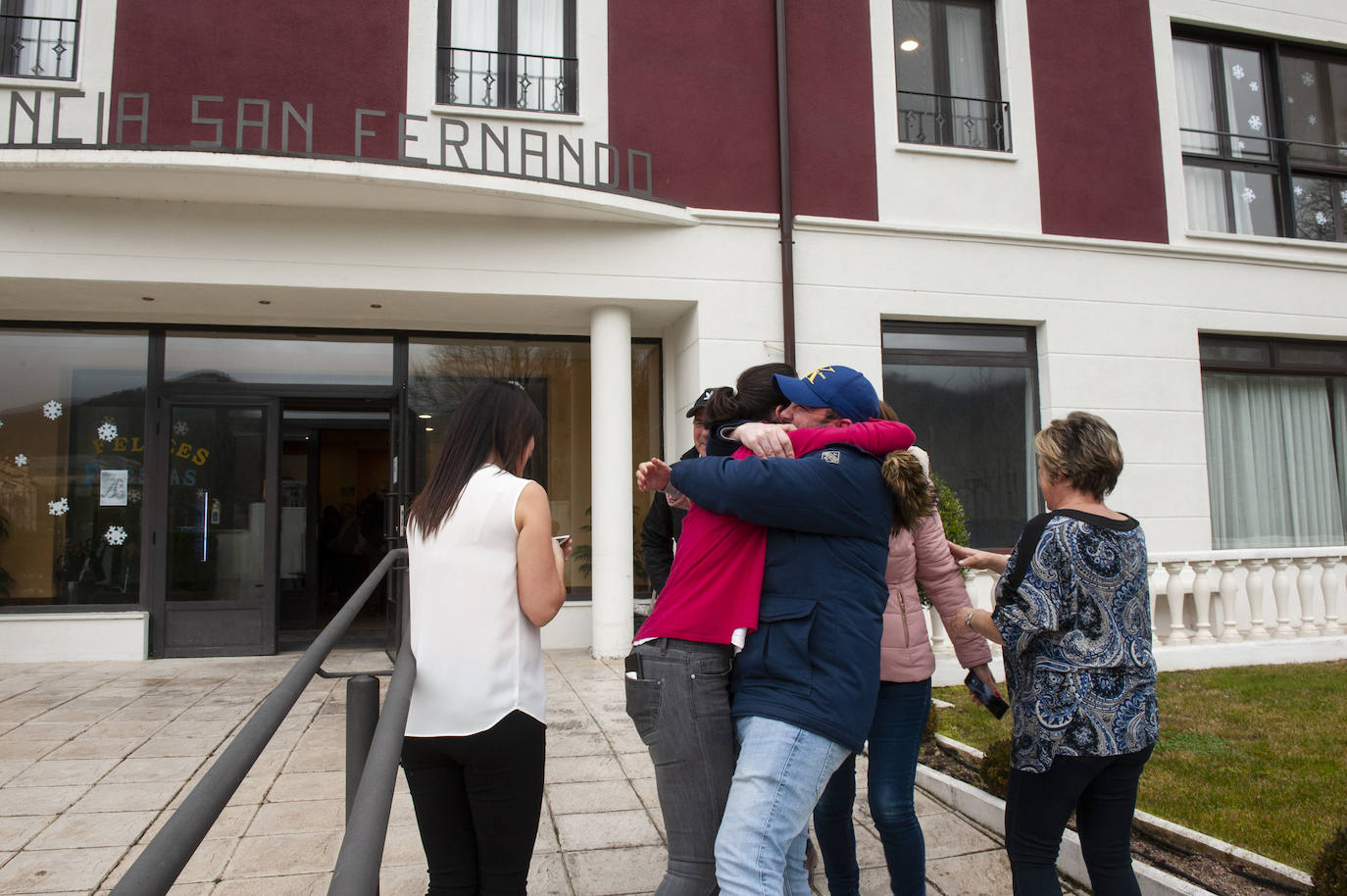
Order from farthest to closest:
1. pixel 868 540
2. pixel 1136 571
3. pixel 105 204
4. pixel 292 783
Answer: pixel 105 204 < pixel 292 783 < pixel 1136 571 < pixel 868 540

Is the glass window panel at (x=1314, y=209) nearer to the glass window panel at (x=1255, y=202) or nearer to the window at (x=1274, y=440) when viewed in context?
the glass window panel at (x=1255, y=202)

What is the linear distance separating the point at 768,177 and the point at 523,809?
274 inches

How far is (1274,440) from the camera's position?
30.3 ft

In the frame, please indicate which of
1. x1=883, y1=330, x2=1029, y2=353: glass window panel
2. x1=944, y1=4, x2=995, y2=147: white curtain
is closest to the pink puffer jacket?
x1=883, y1=330, x2=1029, y2=353: glass window panel

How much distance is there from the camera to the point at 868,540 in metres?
1.96

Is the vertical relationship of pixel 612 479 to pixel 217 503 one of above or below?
above

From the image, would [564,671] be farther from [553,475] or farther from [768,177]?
[768,177]

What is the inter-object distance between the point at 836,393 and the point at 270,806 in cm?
337

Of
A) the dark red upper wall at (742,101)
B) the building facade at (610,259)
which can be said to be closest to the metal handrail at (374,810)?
the building facade at (610,259)

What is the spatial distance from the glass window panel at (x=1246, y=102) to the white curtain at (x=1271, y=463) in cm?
258

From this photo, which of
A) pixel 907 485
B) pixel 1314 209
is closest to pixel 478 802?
pixel 907 485

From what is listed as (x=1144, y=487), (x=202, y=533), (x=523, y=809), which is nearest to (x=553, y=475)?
(x=202, y=533)

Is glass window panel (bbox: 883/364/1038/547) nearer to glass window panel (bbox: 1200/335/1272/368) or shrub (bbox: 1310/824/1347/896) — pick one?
glass window panel (bbox: 1200/335/1272/368)

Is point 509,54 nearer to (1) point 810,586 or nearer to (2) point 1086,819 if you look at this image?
(1) point 810,586
